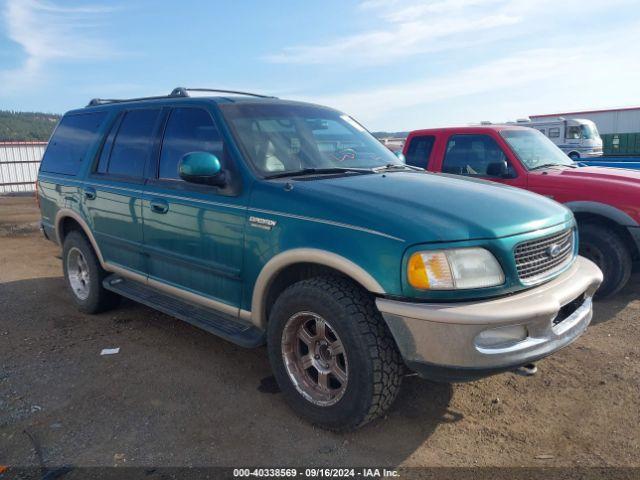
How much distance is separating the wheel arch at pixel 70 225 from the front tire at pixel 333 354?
8.30 feet

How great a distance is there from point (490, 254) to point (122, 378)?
9.06 feet

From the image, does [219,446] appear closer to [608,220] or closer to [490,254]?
[490,254]

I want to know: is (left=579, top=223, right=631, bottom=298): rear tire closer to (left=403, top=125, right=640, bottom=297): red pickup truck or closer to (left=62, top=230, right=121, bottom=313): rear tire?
(left=403, top=125, right=640, bottom=297): red pickup truck

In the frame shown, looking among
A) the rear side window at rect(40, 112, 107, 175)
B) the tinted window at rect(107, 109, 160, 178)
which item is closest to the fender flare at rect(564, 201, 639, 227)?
the tinted window at rect(107, 109, 160, 178)

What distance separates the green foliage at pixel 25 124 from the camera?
42.7m

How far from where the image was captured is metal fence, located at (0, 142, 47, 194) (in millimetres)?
21562

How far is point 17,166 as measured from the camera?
21938mm

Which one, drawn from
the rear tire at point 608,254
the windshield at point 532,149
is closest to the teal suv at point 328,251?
the rear tire at point 608,254

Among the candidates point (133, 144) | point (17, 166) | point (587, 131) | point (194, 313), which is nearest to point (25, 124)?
point (17, 166)

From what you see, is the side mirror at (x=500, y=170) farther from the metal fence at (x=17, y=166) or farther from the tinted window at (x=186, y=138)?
the metal fence at (x=17, y=166)

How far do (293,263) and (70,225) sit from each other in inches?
134

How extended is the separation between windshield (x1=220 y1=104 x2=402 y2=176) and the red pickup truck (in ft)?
7.91

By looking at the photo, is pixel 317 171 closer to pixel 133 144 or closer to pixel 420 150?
pixel 133 144

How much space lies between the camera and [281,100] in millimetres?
4270
